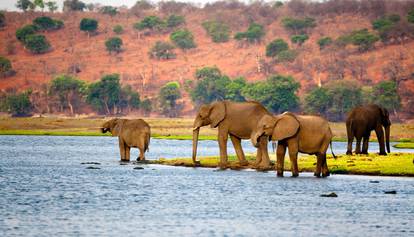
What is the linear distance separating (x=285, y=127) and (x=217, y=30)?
156 m

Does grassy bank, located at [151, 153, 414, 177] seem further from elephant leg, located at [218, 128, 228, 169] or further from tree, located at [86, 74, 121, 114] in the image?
tree, located at [86, 74, 121, 114]

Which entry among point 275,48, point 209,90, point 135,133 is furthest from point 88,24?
point 135,133

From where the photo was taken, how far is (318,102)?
420ft

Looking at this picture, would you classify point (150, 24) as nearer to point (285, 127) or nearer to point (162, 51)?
point (162, 51)

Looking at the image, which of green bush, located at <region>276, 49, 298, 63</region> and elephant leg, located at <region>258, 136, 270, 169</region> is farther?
green bush, located at <region>276, 49, 298, 63</region>

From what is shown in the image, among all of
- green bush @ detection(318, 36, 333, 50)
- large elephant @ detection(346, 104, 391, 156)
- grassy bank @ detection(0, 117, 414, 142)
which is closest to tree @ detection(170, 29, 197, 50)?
green bush @ detection(318, 36, 333, 50)

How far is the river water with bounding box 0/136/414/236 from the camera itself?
84.8ft

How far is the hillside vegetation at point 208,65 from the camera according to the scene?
135 meters

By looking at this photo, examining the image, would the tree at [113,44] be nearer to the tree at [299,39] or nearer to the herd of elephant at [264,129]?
the tree at [299,39]

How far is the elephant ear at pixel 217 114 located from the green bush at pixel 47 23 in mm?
153529

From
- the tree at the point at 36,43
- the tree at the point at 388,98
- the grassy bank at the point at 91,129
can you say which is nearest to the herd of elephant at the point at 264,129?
the grassy bank at the point at 91,129

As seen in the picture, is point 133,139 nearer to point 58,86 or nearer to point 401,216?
point 401,216

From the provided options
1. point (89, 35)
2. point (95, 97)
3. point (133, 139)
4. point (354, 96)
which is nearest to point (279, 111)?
point (354, 96)

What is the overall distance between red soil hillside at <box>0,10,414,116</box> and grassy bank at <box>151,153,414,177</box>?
331 feet
